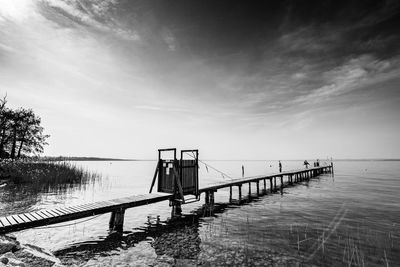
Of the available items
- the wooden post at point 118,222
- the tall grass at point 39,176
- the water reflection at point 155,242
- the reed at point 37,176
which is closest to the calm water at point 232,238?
the water reflection at point 155,242

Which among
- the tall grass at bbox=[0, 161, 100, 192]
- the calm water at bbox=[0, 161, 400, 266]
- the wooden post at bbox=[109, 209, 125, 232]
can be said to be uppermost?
the tall grass at bbox=[0, 161, 100, 192]

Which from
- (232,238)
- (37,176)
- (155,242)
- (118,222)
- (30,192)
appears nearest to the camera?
(155,242)

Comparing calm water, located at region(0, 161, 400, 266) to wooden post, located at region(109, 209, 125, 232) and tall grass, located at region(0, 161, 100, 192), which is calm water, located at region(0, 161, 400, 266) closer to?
wooden post, located at region(109, 209, 125, 232)

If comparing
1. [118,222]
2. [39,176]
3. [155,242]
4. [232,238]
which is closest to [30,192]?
[39,176]

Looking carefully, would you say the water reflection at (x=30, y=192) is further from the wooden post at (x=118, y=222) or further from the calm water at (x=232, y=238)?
the wooden post at (x=118, y=222)

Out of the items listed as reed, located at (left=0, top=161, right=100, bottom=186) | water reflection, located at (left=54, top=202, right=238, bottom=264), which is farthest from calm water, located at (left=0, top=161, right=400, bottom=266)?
reed, located at (left=0, top=161, right=100, bottom=186)

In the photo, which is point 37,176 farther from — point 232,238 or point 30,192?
point 232,238

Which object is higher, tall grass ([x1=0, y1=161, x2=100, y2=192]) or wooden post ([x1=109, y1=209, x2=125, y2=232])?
tall grass ([x1=0, y1=161, x2=100, y2=192])

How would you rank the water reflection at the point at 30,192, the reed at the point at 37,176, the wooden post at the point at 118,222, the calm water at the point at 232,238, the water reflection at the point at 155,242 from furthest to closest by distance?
the reed at the point at 37,176
the water reflection at the point at 30,192
the wooden post at the point at 118,222
the water reflection at the point at 155,242
the calm water at the point at 232,238

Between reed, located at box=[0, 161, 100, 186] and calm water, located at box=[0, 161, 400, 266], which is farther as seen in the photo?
reed, located at box=[0, 161, 100, 186]

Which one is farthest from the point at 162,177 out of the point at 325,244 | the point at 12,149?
the point at 12,149

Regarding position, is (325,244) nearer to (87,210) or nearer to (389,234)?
(389,234)

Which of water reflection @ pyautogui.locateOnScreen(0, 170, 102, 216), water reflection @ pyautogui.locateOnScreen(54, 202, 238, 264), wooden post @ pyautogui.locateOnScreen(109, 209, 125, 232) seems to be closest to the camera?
water reflection @ pyautogui.locateOnScreen(54, 202, 238, 264)

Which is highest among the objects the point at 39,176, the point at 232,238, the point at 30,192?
the point at 39,176
